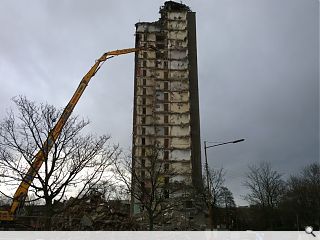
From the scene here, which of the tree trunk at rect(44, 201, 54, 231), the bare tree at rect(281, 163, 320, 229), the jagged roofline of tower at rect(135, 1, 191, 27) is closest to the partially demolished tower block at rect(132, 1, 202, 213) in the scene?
the jagged roofline of tower at rect(135, 1, 191, 27)

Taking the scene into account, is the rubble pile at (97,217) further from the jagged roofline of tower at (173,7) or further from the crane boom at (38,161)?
the jagged roofline of tower at (173,7)

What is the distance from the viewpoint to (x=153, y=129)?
7150 centimetres

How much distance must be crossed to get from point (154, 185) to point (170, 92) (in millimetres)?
48677

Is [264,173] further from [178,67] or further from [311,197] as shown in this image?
[178,67]

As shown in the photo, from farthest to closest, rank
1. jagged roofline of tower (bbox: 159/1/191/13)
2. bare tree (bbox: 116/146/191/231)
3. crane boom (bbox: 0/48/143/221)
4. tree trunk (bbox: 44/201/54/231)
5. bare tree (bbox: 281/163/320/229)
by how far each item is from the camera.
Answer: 1. jagged roofline of tower (bbox: 159/1/191/13)
2. bare tree (bbox: 281/163/320/229)
3. bare tree (bbox: 116/146/191/231)
4. crane boom (bbox: 0/48/143/221)
5. tree trunk (bbox: 44/201/54/231)

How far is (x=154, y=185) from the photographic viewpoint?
26.8 meters

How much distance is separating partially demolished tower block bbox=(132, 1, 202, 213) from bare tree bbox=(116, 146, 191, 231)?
475cm

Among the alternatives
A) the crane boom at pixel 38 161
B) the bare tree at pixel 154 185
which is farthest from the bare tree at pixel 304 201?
the crane boom at pixel 38 161

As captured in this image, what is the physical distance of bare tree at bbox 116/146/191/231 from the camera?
89.0 feet

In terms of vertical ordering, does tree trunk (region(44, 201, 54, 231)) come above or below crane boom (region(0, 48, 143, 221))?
below

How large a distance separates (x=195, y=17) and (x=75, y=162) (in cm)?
7101

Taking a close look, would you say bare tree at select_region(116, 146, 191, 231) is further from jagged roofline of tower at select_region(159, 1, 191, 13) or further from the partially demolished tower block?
jagged roofline of tower at select_region(159, 1, 191, 13)

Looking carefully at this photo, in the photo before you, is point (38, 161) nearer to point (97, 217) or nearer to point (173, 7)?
point (97, 217)

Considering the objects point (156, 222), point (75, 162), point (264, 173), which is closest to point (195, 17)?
point (264, 173)
